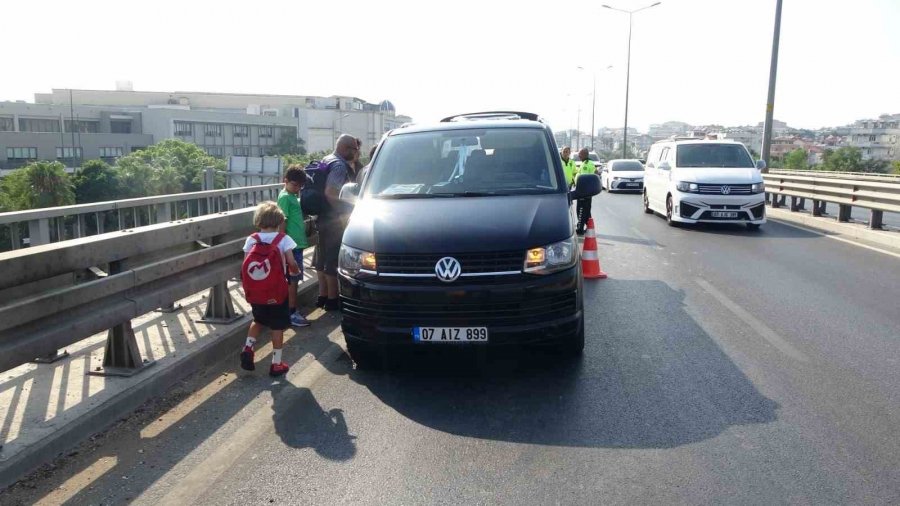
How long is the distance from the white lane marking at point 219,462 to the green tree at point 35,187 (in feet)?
284

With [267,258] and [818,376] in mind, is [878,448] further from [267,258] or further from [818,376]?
[267,258]

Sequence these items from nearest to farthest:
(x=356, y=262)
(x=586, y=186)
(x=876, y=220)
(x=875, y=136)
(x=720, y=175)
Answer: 1. (x=356, y=262)
2. (x=586, y=186)
3. (x=876, y=220)
4. (x=720, y=175)
5. (x=875, y=136)

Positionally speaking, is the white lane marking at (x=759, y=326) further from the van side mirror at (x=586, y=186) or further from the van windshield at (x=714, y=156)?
the van windshield at (x=714, y=156)

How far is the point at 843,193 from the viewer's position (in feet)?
52.7

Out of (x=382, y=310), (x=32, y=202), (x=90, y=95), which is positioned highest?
(x=90, y=95)

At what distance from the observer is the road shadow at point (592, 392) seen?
446 cm

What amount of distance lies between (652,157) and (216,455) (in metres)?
17.4

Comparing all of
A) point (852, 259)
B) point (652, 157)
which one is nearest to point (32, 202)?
point (652, 157)

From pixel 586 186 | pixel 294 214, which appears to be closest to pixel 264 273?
pixel 294 214

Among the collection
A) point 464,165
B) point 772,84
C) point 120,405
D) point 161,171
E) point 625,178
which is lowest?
point 161,171

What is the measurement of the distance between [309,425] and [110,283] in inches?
63.0

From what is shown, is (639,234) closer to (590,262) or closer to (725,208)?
(725,208)

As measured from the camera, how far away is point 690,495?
3592mm

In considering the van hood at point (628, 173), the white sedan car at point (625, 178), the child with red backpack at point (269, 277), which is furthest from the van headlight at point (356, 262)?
the van hood at point (628, 173)
